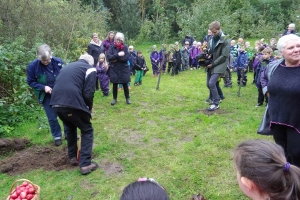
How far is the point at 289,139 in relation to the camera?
2.88 meters

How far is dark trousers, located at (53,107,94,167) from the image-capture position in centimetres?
398

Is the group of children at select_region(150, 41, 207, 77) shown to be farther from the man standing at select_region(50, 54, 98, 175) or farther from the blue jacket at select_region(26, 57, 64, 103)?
the man standing at select_region(50, 54, 98, 175)

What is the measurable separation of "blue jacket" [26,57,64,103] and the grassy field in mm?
1183

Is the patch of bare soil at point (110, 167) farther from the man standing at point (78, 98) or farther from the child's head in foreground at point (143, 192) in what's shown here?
the child's head in foreground at point (143, 192)

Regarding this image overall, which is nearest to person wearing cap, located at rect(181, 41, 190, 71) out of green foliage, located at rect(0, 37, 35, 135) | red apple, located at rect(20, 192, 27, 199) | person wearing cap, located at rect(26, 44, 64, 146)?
green foliage, located at rect(0, 37, 35, 135)

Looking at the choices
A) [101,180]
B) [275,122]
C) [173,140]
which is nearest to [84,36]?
[173,140]

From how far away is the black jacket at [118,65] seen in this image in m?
7.19

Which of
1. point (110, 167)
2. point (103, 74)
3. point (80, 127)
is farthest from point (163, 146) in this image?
point (103, 74)

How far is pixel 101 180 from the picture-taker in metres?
4.09

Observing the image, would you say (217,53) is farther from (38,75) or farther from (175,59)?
(175,59)

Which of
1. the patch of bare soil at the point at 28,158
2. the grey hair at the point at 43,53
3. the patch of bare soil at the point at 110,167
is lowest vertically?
the patch of bare soil at the point at 110,167

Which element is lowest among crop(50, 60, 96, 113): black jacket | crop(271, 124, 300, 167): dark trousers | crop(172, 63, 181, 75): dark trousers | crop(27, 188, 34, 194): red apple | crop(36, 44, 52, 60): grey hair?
crop(27, 188, 34, 194): red apple

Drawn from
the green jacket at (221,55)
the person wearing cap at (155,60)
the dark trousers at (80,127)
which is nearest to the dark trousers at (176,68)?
the person wearing cap at (155,60)

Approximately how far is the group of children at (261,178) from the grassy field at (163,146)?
1.95 meters
